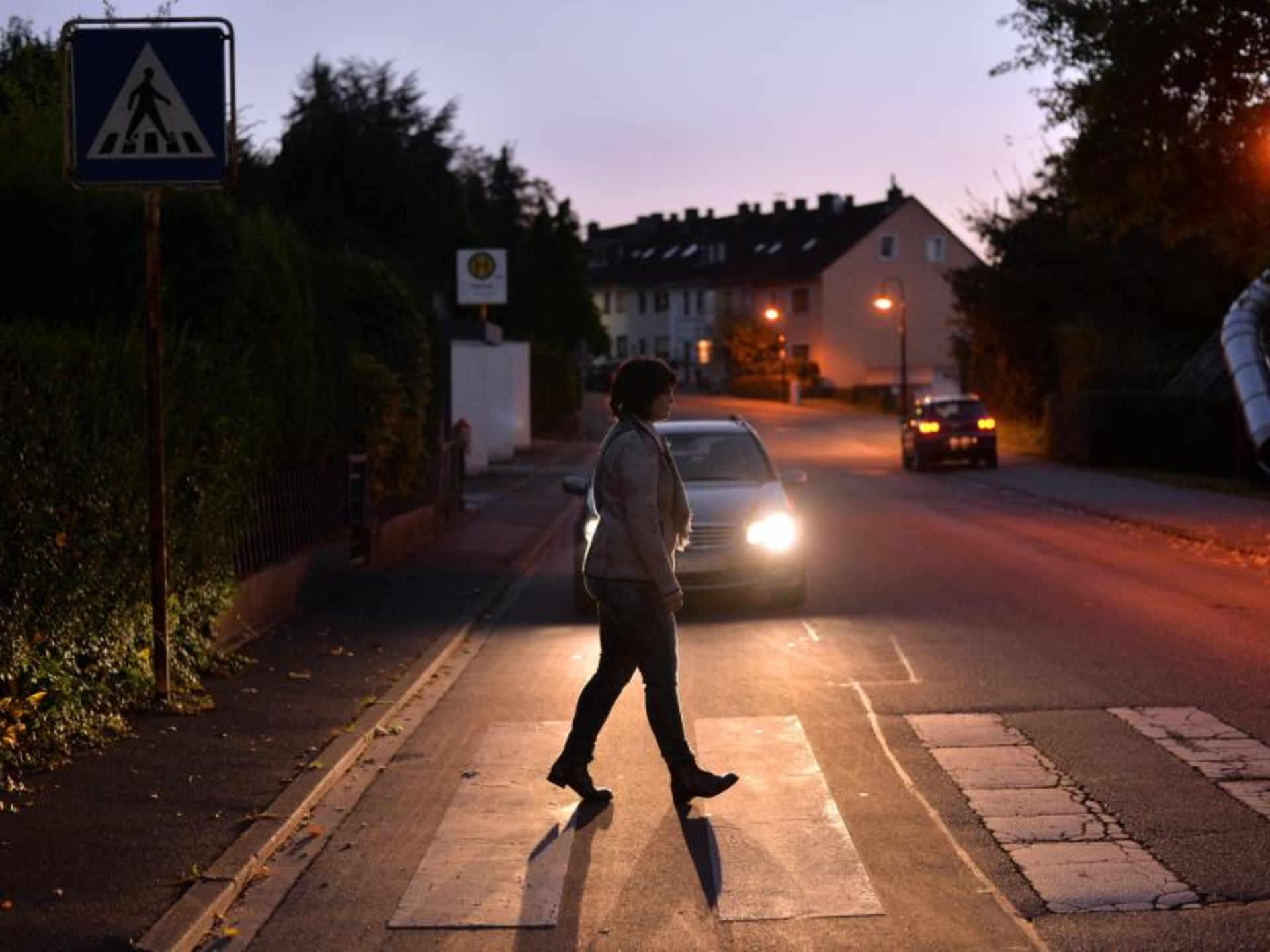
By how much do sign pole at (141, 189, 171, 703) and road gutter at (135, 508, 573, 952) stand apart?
123 cm

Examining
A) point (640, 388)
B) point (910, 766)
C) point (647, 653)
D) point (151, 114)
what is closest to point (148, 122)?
point (151, 114)

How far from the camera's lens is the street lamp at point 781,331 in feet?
283

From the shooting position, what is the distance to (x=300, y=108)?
6231 centimetres

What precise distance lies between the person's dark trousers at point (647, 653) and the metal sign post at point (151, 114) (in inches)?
111

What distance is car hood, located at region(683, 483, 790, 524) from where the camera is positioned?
1473cm

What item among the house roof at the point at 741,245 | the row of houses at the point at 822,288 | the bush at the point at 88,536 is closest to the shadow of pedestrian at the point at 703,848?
the bush at the point at 88,536

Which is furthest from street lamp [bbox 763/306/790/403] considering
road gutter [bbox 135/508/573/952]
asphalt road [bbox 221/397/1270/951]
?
road gutter [bbox 135/508/573/952]

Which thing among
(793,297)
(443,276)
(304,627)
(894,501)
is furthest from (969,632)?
(793,297)

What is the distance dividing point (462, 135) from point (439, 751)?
2271 inches

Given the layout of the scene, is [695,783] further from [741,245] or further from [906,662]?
[741,245]

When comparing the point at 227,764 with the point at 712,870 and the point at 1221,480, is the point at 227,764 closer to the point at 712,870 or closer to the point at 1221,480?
the point at 712,870

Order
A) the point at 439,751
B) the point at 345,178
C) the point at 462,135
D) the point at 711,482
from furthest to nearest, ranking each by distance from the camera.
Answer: the point at 462,135, the point at 345,178, the point at 711,482, the point at 439,751

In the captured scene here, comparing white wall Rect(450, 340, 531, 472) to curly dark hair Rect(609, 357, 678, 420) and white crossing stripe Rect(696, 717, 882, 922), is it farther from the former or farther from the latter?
curly dark hair Rect(609, 357, 678, 420)

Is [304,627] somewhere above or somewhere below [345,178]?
below
